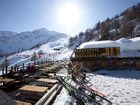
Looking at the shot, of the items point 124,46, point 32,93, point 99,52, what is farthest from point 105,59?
point 32,93

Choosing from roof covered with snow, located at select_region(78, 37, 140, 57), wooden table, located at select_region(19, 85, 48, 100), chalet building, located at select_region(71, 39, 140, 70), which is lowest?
wooden table, located at select_region(19, 85, 48, 100)

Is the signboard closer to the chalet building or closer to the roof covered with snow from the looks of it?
the chalet building

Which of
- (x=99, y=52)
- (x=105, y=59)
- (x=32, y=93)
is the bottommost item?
(x=32, y=93)

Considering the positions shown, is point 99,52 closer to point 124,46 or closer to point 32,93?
point 124,46

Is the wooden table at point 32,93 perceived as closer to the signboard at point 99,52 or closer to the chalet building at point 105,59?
the chalet building at point 105,59

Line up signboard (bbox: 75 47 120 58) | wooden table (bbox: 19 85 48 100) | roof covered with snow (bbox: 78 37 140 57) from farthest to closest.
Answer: roof covered with snow (bbox: 78 37 140 57)
signboard (bbox: 75 47 120 58)
wooden table (bbox: 19 85 48 100)

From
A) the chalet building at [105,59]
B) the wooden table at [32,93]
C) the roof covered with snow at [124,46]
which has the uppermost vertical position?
the roof covered with snow at [124,46]

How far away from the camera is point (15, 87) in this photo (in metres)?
14.4

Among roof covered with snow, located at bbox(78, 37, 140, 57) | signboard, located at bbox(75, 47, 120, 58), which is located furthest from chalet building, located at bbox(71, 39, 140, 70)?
roof covered with snow, located at bbox(78, 37, 140, 57)

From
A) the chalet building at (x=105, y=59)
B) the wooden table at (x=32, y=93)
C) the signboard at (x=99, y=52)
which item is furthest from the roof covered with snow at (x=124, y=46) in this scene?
the wooden table at (x=32, y=93)

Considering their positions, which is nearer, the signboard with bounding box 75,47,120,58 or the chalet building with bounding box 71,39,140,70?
the chalet building with bounding box 71,39,140,70

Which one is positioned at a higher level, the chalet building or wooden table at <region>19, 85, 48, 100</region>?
the chalet building

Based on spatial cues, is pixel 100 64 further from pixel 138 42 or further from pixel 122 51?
pixel 138 42

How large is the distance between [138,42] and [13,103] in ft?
96.0
